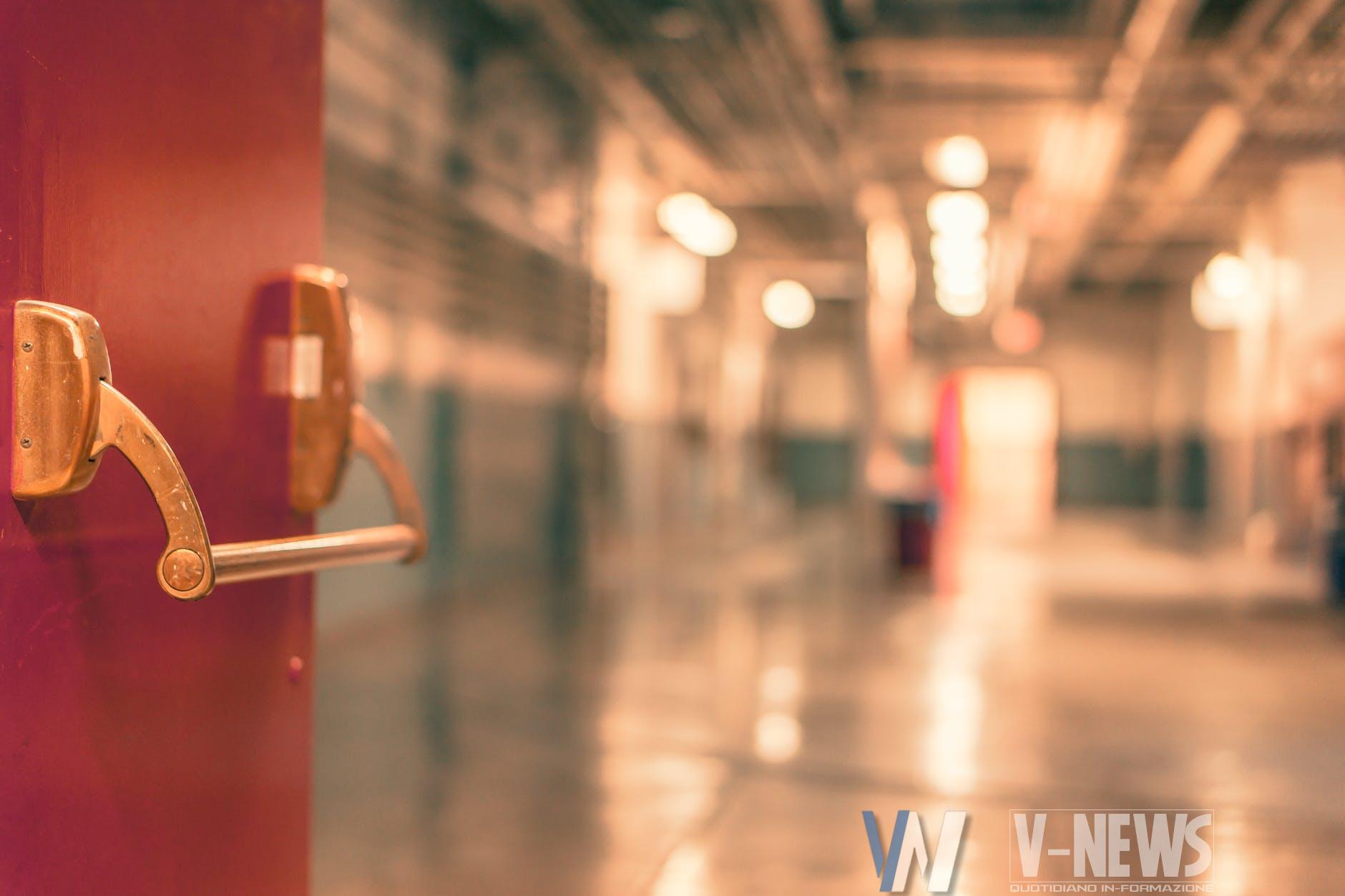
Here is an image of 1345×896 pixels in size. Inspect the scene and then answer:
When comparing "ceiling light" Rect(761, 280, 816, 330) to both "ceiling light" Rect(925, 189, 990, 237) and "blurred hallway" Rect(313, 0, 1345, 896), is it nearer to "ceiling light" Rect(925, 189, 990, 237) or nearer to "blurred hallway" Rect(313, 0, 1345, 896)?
"blurred hallway" Rect(313, 0, 1345, 896)

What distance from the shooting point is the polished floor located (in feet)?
9.80

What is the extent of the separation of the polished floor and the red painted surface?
4.54 feet

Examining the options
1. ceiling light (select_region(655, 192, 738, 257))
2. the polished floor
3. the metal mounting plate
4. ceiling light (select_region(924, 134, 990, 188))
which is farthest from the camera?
ceiling light (select_region(655, 192, 738, 257))

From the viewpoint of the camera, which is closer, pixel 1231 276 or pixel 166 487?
pixel 166 487

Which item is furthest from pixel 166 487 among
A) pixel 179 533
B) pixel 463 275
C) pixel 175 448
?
pixel 463 275

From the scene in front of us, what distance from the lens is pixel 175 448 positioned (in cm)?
135

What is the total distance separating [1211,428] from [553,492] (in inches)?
548

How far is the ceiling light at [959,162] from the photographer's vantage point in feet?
32.4

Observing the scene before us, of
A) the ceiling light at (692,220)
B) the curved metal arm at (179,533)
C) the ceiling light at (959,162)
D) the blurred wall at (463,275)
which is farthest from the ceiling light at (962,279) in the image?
the curved metal arm at (179,533)

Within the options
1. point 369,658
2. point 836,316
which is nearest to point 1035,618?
point 369,658

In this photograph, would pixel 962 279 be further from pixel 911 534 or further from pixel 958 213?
pixel 911 534

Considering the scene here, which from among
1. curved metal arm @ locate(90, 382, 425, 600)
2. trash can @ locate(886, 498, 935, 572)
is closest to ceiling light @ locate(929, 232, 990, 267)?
trash can @ locate(886, 498, 935, 572)

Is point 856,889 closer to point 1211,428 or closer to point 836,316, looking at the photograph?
point 1211,428

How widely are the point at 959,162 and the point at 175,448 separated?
32.5 ft
